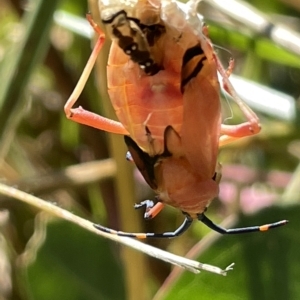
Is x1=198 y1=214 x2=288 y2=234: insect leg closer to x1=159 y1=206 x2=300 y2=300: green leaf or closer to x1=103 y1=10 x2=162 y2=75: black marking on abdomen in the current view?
x1=159 y1=206 x2=300 y2=300: green leaf

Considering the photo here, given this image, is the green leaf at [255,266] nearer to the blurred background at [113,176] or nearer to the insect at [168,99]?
the blurred background at [113,176]

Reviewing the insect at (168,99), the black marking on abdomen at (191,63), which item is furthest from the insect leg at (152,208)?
the black marking on abdomen at (191,63)

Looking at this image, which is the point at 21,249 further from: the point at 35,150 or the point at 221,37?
the point at 221,37

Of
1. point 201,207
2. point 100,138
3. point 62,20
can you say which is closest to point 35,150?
point 100,138

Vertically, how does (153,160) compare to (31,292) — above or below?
above

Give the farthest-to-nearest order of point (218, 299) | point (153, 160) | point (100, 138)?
point (100, 138), point (218, 299), point (153, 160)

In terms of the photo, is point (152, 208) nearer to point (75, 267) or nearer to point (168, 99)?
point (168, 99)

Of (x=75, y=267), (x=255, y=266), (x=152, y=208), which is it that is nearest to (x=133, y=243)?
(x=152, y=208)
